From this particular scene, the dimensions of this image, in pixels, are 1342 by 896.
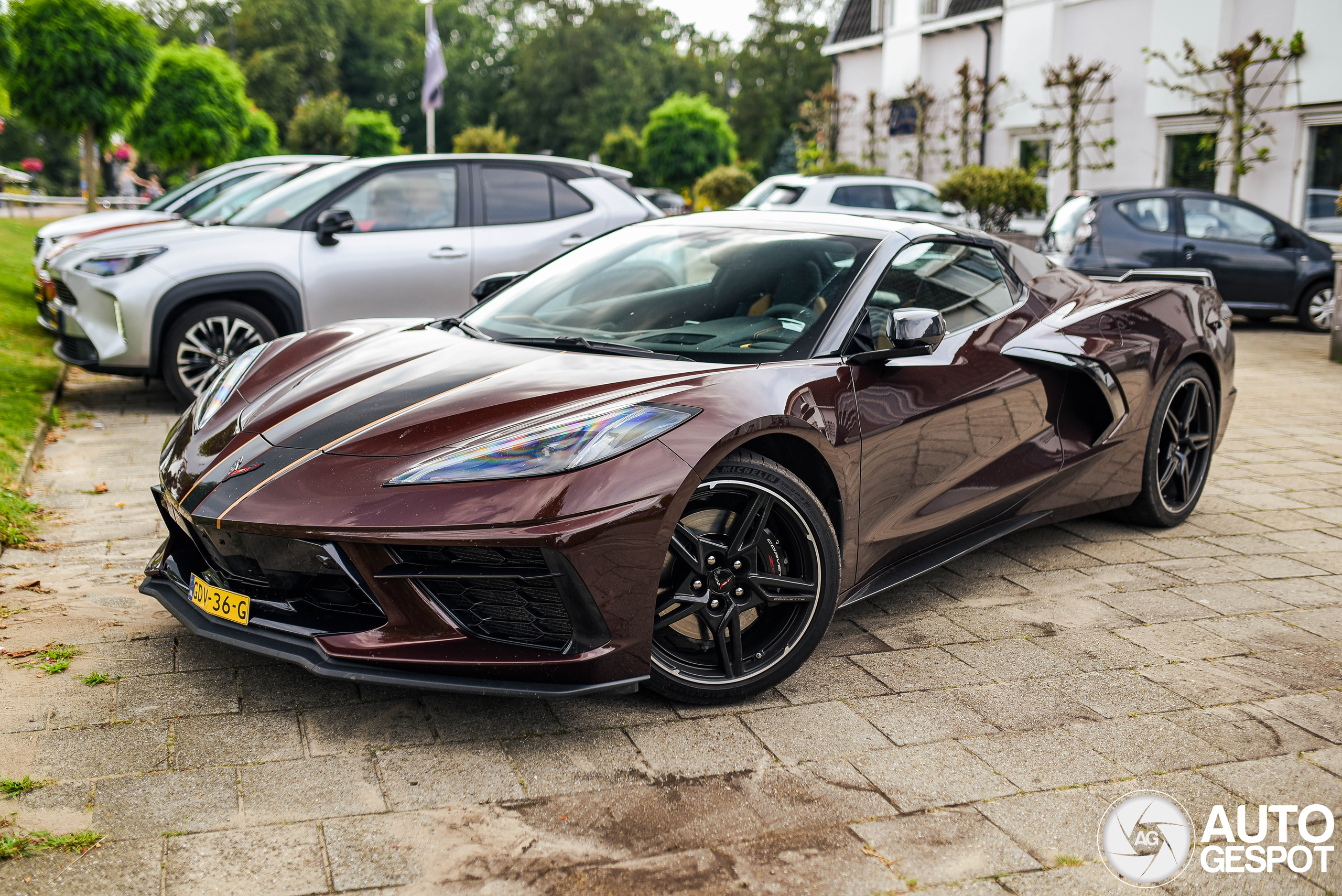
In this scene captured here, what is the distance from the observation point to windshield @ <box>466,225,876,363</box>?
3656mm

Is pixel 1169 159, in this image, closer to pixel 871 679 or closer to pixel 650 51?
pixel 871 679

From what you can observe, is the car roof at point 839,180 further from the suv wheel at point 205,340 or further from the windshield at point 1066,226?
the suv wheel at point 205,340

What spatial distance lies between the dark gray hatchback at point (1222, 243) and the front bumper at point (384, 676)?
11.2m

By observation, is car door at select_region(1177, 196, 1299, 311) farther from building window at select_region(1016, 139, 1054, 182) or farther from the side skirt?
the side skirt

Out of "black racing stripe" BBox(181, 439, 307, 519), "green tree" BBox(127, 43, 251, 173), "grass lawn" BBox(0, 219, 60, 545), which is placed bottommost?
"grass lawn" BBox(0, 219, 60, 545)

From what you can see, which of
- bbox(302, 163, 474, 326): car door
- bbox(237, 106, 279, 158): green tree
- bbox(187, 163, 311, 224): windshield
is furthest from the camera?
bbox(237, 106, 279, 158): green tree

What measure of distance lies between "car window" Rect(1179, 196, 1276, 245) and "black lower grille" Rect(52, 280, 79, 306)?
37.7 ft

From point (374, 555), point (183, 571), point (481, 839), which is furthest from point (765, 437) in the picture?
point (183, 571)

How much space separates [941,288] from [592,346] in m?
1.40

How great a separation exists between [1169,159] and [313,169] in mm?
15410

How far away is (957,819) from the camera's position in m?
2.71

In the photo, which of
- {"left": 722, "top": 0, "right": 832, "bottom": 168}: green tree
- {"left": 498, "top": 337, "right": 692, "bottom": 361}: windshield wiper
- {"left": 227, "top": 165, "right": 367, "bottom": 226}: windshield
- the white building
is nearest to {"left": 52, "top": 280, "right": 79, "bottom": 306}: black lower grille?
{"left": 227, "top": 165, "right": 367, "bottom": 226}: windshield

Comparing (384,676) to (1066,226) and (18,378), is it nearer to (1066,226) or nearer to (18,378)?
(18,378)

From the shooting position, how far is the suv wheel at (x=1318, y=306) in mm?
13148
